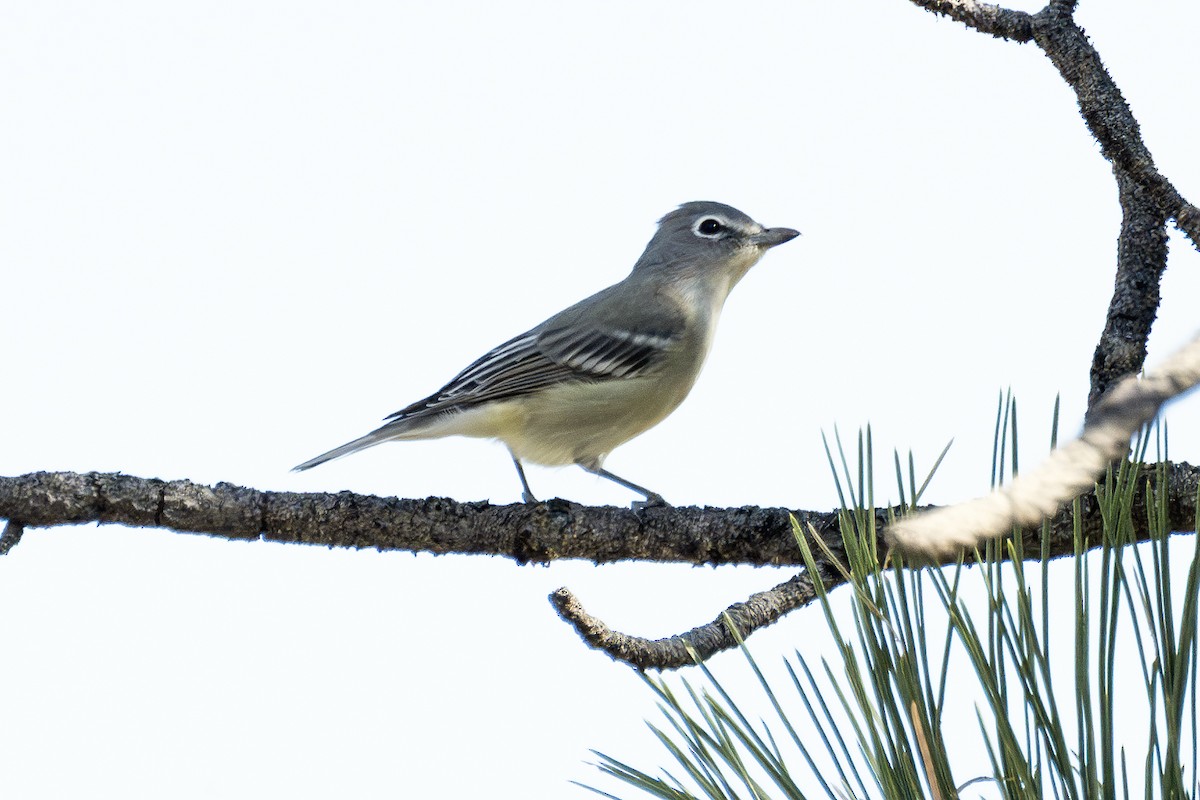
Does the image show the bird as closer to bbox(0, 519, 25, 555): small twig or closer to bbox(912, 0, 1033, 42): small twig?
bbox(0, 519, 25, 555): small twig

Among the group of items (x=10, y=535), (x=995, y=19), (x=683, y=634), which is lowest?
(x=683, y=634)

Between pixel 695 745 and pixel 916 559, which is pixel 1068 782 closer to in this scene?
pixel 916 559

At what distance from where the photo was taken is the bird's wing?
195 inches

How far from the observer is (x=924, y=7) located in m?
2.65

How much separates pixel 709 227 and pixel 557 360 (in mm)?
1567

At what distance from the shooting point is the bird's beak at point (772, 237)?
594 centimetres

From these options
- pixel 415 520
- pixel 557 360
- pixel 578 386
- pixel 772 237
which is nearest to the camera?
pixel 415 520

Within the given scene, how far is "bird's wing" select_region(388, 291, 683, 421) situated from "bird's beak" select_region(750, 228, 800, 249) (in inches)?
33.2

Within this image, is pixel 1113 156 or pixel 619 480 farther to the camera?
pixel 619 480

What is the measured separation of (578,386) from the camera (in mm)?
4930

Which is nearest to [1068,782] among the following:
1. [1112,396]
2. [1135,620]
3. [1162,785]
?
[1162,785]

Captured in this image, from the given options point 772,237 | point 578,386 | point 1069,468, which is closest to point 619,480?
point 578,386

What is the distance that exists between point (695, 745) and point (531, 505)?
1433 millimetres

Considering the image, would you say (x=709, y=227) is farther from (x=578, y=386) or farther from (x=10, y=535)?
Answer: (x=10, y=535)
